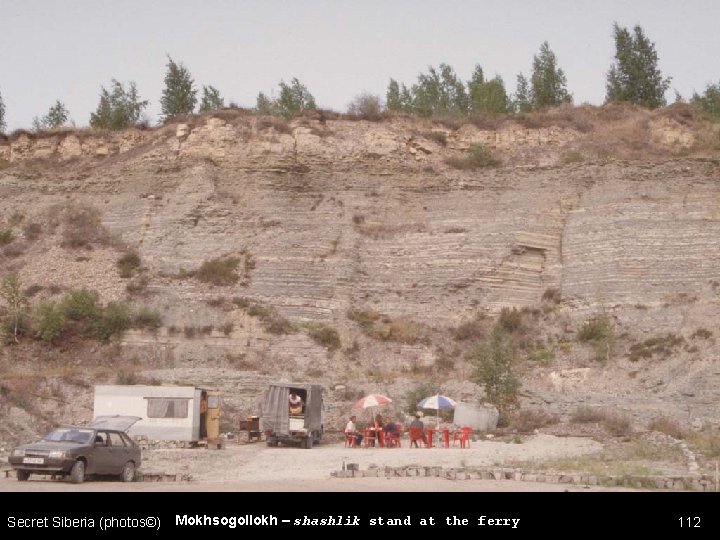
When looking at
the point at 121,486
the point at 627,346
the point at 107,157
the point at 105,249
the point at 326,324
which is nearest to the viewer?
the point at 121,486

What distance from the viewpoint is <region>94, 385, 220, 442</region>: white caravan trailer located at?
1090 inches

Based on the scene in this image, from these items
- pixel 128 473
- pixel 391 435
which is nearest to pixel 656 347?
pixel 391 435

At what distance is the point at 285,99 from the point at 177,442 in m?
38.2

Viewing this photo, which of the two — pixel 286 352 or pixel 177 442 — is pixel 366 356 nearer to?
pixel 286 352

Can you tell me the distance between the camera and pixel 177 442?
27.4 m

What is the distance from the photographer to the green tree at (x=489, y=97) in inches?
2301

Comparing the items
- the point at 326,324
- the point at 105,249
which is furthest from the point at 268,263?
the point at 105,249

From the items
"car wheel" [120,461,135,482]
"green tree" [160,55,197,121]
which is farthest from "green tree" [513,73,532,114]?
"car wheel" [120,461,135,482]

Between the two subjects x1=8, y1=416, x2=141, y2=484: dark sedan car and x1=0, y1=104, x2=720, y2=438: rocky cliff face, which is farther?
x1=0, y1=104, x2=720, y2=438: rocky cliff face

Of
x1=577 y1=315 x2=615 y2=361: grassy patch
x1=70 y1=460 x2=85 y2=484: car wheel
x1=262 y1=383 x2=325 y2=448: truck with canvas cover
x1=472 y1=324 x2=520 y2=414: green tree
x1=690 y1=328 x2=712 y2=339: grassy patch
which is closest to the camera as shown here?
x1=70 y1=460 x2=85 y2=484: car wheel

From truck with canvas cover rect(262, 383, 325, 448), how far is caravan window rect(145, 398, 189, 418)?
8.20 ft

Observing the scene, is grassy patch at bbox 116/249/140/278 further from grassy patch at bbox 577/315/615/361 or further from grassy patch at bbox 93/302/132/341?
grassy patch at bbox 577/315/615/361
